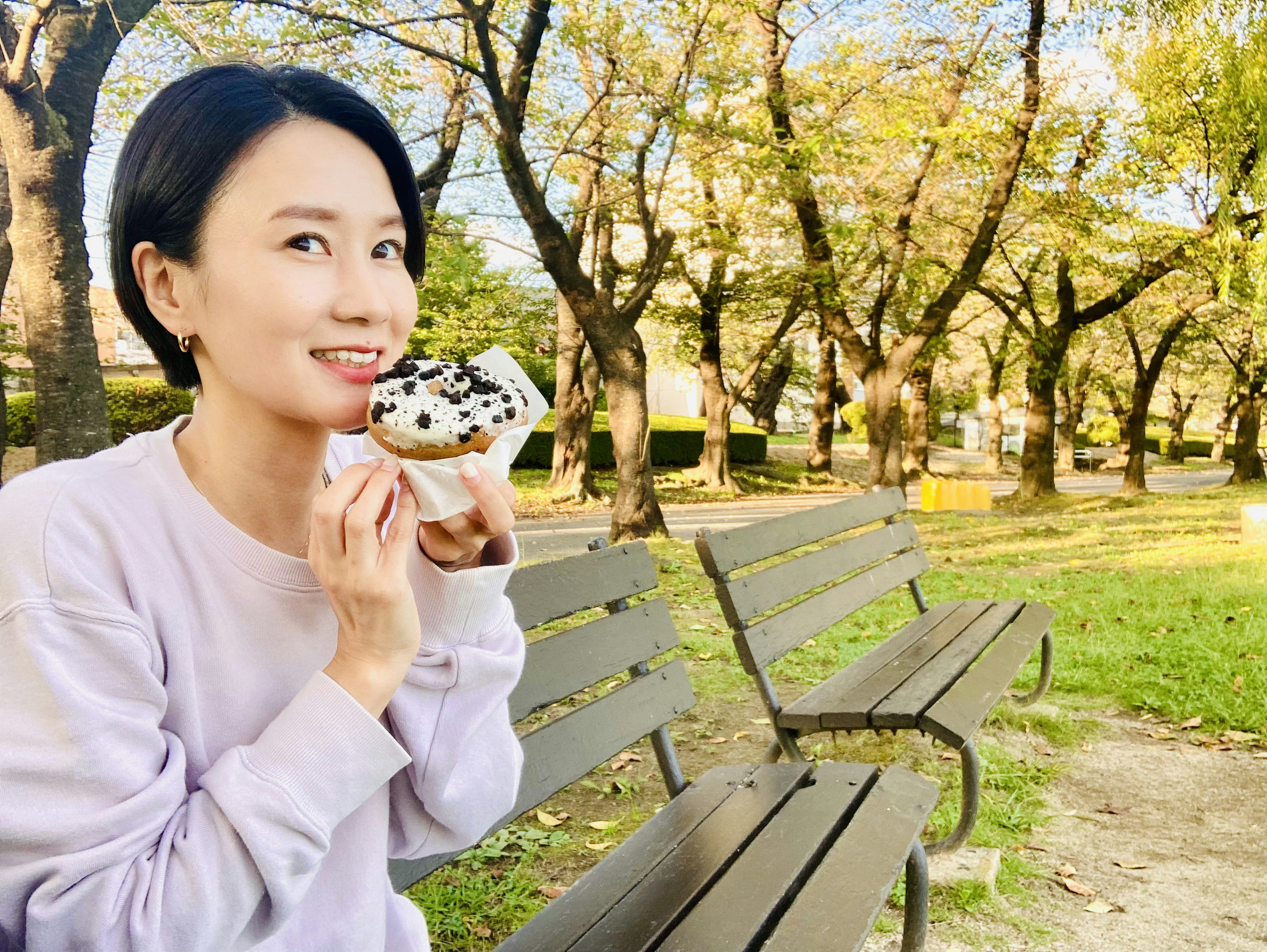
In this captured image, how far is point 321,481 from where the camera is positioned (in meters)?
1.47

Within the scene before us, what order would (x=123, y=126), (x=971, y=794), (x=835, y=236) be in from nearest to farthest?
1. (x=971, y=794)
2. (x=123, y=126)
3. (x=835, y=236)

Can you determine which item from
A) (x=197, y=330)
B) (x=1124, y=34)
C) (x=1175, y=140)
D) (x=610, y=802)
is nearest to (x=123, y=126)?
(x=610, y=802)

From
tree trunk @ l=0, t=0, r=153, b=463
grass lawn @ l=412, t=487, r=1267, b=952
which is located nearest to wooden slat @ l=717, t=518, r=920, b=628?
grass lawn @ l=412, t=487, r=1267, b=952

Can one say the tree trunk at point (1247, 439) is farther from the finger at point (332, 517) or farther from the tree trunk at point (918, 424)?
the finger at point (332, 517)

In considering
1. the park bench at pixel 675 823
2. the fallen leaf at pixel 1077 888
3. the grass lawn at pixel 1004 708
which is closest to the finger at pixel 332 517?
the park bench at pixel 675 823

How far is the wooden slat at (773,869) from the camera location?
5.85ft

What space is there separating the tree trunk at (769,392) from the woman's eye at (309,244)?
27.2 metres

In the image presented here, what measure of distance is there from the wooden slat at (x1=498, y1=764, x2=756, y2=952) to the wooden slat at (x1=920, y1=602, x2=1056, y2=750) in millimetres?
614

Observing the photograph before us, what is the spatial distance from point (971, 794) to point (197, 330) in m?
2.66

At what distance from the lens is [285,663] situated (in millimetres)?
1318

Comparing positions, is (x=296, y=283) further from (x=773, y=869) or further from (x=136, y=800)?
(x=773, y=869)

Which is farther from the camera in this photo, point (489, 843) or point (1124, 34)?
point (1124, 34)

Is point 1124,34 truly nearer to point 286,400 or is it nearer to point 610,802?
point 610,802

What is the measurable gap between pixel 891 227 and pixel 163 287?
559 inches
